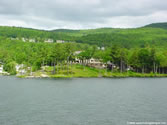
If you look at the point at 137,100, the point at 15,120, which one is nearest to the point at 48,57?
the point at 137,100

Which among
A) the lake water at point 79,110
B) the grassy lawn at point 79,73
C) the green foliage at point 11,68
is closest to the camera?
the lake water at point 79,110

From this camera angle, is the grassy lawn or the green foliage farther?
the green foliage

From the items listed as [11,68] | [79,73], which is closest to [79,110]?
[79,73]

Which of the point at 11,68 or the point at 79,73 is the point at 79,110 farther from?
the point at 11,68

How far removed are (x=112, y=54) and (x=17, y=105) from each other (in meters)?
107

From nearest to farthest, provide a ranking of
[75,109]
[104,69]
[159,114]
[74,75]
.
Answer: [159,114] → [75,109] → [74,75] → [104,69]

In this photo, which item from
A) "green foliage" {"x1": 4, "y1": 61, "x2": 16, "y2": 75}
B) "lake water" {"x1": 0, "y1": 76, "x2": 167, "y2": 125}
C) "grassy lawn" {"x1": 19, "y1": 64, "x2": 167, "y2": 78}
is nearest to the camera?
"lake water" {"x1": 0, "y1": 76, "x2": 167, "y2": 125}

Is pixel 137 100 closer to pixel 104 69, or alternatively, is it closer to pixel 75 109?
pixel 75 109

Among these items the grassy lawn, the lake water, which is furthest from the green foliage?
the lake water

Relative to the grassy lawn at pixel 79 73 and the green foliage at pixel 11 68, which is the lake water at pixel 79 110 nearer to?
Answer: the grassy lawn at pixel 79 73

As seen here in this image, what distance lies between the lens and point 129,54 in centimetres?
16912

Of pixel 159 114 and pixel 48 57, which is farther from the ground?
pixel 48 57

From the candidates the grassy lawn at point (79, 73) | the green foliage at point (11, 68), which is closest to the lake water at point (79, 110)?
the grassy lawn at point (79, 73)

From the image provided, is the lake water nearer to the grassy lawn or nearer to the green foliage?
the grassy lawn
